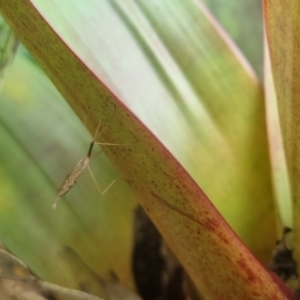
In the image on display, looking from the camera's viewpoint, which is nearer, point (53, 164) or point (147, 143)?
point (147, 143)

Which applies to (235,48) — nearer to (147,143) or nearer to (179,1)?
(179,1)

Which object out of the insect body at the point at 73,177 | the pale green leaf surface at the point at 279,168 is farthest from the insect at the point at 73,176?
the pale green leaf surface at the point at 279,168

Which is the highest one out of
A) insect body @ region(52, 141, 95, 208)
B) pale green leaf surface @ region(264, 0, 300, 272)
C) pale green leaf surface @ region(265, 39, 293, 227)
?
insect body @ region(52, 141, 95, 208)

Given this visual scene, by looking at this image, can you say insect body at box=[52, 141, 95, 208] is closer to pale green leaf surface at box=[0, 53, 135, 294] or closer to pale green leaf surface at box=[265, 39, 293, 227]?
pale green leaf surface at box=[0, 53, 135, 294]

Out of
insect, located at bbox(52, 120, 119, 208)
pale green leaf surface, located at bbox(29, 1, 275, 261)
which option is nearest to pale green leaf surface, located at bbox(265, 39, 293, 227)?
pale green leaf surface, located at bbox(29, 1, 275, 261)

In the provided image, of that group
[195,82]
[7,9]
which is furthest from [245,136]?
[7,9]

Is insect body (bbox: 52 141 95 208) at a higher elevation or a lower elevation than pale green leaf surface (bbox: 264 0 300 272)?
higher
